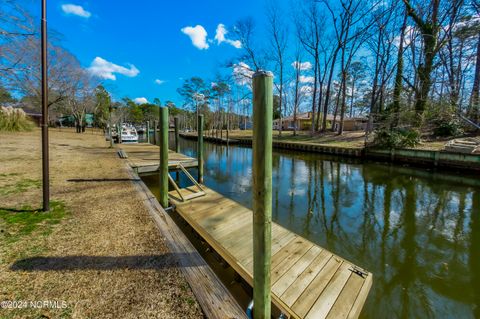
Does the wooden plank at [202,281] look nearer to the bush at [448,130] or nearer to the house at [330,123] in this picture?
the bush at [448,130]

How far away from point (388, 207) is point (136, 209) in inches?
271

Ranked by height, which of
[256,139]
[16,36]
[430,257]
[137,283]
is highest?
[16,36]

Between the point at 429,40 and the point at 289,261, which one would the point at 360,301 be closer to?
the point at 289,261

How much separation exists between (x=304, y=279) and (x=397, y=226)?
389cm

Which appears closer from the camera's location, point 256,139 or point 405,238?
point 256,139

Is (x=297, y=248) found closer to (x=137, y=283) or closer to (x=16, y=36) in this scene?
(x=137, y=283)

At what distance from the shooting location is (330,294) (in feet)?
7.75

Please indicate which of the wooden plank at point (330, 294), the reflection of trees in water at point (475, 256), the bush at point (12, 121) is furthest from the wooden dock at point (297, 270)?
the bush at point (12, 121)

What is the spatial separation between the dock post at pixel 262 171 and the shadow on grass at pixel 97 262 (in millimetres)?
1025

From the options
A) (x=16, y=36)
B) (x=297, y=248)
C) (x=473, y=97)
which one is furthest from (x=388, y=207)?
(x=16, y=36)

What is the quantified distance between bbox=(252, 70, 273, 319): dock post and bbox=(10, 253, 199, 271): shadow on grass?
103 centimetres

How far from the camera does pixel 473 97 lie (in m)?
5.73

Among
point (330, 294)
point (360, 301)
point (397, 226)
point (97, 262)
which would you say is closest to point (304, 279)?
point (330, 294)

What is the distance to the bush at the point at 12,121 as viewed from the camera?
16219 mm
